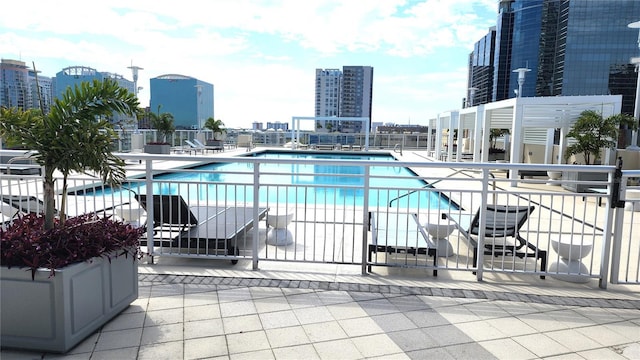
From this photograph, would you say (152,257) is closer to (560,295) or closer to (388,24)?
(560,295)

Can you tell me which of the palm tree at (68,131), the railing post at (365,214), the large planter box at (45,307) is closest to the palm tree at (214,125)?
the railing post at (365,214)

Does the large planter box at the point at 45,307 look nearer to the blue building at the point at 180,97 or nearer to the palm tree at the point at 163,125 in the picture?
the palm tree at the point at 163,125

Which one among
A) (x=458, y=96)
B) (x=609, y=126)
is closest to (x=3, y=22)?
(x=609, y=126)

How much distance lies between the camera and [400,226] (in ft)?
15.6

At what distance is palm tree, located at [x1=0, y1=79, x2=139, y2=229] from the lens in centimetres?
236

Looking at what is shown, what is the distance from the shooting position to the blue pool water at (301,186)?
373 centimetres

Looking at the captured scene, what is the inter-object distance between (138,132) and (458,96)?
5820 centimetres

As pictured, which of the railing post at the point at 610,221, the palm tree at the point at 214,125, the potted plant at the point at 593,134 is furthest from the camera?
the palm tree at the point at 214,125

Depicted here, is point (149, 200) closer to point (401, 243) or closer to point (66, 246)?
point (66, 246)

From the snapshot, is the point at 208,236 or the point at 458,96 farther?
the point at 458,96

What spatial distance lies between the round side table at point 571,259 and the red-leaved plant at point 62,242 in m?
3.55

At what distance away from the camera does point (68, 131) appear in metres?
2.39

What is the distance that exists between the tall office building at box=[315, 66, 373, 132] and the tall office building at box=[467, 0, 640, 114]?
26940 mm

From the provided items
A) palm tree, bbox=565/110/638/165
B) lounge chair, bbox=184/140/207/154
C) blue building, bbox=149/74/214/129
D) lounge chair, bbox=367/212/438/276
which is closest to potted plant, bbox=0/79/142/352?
lounge chair, bbox=367/212/438/276
